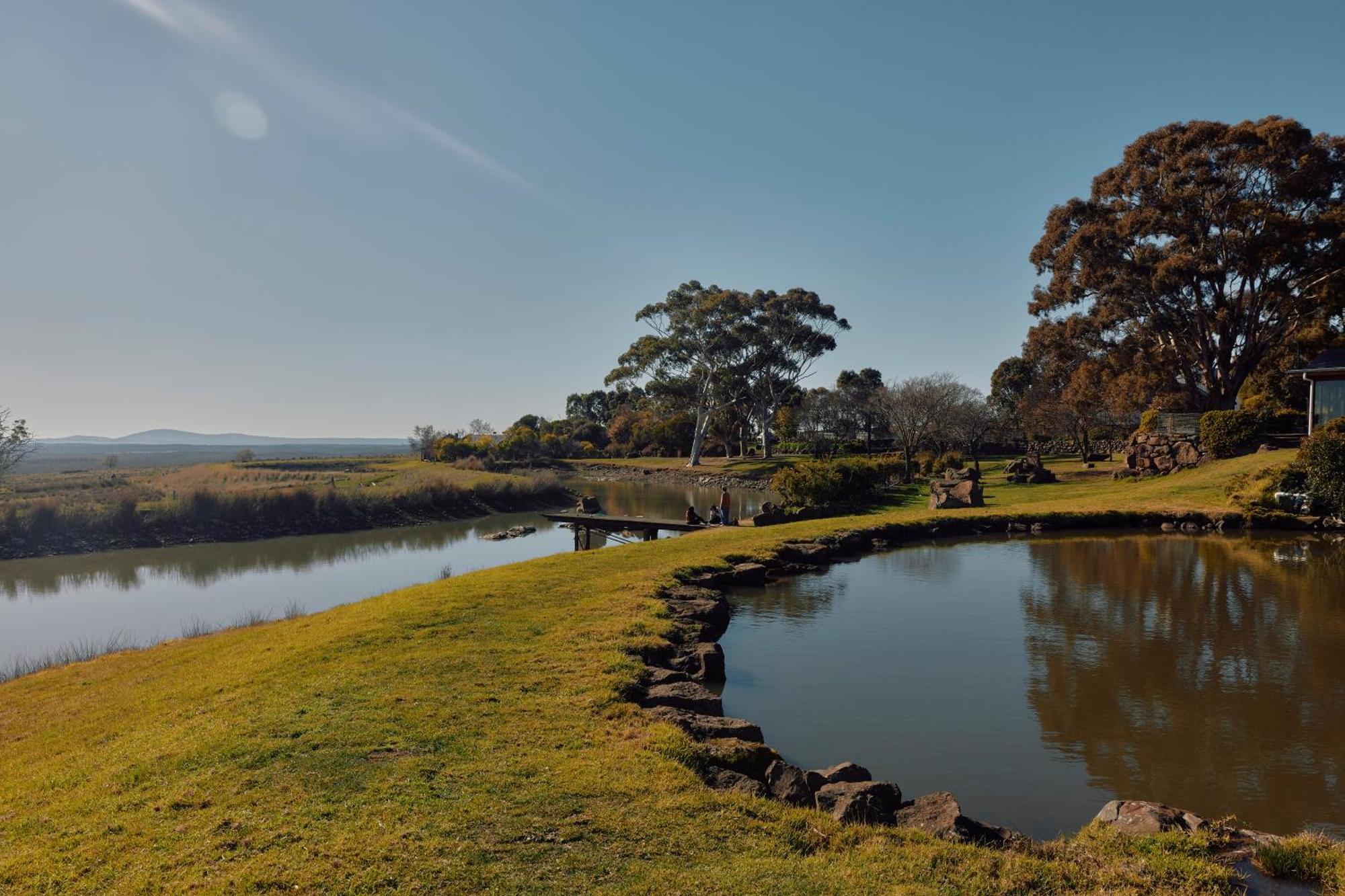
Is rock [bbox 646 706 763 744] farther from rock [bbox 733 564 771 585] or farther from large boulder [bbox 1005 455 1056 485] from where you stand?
large boulder [bbox 1005 455 1056 485]

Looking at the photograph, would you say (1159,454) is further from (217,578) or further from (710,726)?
(217,578)

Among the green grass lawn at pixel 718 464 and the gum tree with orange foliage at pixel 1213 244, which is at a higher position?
the gum tree with orange foliage at pixel 1213 244

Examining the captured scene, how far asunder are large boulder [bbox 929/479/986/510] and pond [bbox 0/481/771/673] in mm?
10175

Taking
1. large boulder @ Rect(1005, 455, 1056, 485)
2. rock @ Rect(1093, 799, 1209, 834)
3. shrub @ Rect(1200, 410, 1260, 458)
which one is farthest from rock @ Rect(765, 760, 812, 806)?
large boulder @ Rect(1005, 455, 1056, 485)

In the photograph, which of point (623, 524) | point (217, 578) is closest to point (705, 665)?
point (623, 524)

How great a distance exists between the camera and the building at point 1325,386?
26344 millimetres

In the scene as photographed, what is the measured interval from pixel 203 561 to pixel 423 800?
25.8m

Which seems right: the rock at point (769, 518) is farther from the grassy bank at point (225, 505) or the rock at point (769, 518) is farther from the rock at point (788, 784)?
the grassy bank at point (225, 505)

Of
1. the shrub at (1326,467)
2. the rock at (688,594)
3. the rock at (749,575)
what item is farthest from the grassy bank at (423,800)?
the shrub at (1326,467)

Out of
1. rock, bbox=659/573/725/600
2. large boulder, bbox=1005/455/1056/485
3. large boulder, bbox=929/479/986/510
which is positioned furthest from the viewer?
large boulder, bbox=1005/455/1056/485

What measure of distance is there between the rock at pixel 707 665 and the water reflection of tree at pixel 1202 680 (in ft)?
11.5

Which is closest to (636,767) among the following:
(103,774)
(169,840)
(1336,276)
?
(169,840)

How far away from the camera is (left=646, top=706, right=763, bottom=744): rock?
6.51m

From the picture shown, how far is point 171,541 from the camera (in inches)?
1156
